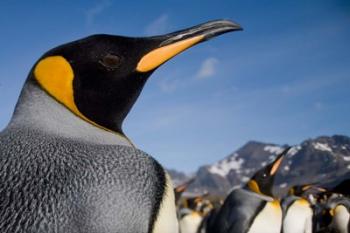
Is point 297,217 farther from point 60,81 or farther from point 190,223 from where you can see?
point 60,81

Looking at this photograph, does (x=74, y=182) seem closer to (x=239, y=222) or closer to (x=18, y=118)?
(x=18, y=118)

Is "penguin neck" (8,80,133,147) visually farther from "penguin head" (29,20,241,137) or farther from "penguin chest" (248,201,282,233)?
"penguin chest" (248,201,282,233)

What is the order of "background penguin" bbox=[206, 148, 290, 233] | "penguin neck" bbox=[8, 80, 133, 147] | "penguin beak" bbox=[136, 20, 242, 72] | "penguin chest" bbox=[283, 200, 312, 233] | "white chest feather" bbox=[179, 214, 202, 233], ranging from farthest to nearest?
"white chest feather" bbox=[179, 214, 202, 233], "penguin chest" bbox=[283, 200, 312, 233], "background penguin" bbox=[206, 148, 290, 233], "penguin beak" bbox=[136, 20, 242, 72], "penguin neck" bbox=[8, 80, 133, 147]

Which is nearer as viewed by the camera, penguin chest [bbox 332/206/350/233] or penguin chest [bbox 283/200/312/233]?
penguin chest [bbox 332/206/350/233]

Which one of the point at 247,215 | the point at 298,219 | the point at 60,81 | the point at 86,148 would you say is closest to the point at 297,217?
the point at 298,219

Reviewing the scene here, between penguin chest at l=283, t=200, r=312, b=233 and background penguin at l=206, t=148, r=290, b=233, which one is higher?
background penguin at l=206, t=148, r=290, b=233

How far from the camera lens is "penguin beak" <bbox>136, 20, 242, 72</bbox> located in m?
2.23

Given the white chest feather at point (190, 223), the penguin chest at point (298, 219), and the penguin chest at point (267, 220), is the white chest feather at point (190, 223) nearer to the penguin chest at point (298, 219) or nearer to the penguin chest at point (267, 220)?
the penguin chest at point (298, 219)

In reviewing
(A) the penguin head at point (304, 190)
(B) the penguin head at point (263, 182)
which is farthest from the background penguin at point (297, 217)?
(A) the penguin head at point (304, 190)

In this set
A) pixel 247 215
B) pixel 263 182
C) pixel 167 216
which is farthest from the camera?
pixel 263 182

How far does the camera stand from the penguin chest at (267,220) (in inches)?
287

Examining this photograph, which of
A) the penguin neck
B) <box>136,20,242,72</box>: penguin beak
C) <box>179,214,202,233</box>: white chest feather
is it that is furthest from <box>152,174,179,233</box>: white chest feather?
<box>179,214,202,233</box>: white chest feather

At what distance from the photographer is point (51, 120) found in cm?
204

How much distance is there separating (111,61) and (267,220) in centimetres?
584
